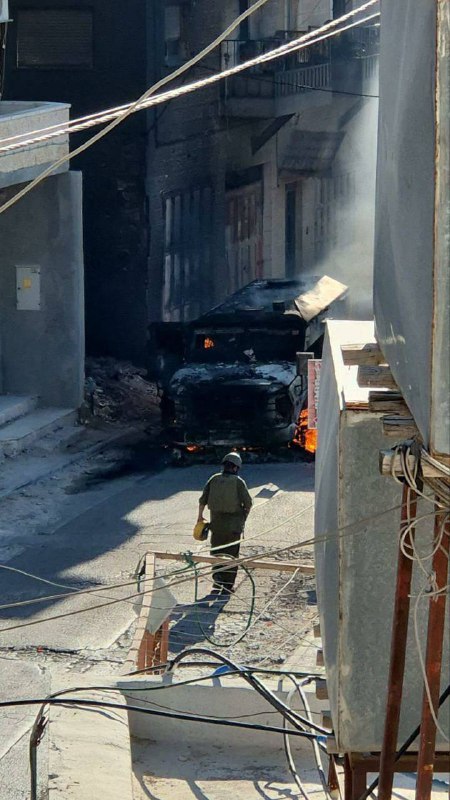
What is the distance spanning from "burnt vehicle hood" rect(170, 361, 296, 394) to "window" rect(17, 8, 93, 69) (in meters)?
9.92

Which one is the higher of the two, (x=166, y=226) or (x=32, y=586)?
(x=166, y=226)

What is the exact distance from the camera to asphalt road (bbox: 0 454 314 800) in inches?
428

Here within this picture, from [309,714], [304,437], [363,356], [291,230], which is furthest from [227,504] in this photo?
[291,230]

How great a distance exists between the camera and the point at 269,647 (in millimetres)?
11500

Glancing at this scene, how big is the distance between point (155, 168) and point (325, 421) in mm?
21544

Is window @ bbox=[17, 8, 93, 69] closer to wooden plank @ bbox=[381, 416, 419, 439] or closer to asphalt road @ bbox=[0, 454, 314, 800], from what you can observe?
asphalt road @ bbox=[0, 454, 314, 800]

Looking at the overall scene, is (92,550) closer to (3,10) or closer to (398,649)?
(3,10)

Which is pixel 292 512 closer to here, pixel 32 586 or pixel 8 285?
pixel 32 586

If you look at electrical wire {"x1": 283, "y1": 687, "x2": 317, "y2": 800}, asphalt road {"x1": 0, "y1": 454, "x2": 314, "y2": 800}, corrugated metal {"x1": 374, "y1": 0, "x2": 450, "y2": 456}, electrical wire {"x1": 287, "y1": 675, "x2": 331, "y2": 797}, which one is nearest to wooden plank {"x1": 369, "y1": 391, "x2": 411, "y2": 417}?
corrugated metal {"x1": 374, "y1": 0, "x2": 450, "y2": 456}

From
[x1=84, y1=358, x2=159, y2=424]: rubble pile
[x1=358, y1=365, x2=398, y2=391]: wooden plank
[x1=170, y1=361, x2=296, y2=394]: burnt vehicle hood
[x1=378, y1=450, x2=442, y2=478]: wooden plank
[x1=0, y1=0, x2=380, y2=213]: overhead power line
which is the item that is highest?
[x1=0, y1=0, x2=380, y2=213]: overhead power line

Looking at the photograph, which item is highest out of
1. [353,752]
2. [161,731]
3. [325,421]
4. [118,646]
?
[325,421]

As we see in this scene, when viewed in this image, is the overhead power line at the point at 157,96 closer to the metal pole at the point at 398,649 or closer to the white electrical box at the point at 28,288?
the metal pole at the point at 398,649

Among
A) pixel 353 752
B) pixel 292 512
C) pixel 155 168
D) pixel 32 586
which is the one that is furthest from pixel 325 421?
pixel 155 168

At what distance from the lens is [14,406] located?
21.4 meters
